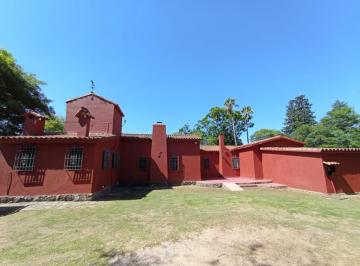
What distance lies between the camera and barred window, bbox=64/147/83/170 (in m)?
11.1

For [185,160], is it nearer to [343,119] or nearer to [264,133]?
[343,119]

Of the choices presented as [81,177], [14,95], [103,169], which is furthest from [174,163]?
[14,95]

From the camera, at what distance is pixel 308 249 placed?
4586 millimetres

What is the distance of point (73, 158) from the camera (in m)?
11.1

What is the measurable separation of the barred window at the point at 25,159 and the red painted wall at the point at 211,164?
1533 cm

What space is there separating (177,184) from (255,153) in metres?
8.07

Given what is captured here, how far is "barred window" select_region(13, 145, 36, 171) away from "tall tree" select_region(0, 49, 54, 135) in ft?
44.0

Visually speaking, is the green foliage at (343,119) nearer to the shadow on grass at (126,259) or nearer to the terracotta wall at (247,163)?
the terracotta wall at (247,163)

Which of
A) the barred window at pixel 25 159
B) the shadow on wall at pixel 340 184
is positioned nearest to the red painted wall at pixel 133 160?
the barred window at pixel 25 159

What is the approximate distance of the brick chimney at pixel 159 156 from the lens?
661 inches

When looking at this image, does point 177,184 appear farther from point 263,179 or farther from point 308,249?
point 308,249

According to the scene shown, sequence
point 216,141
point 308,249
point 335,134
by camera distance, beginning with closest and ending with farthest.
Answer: point 308,249 < point 335,134 < point 216,141

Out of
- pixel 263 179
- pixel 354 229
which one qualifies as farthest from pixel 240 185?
pixel 354 229

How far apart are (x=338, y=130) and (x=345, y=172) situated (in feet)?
81.6
